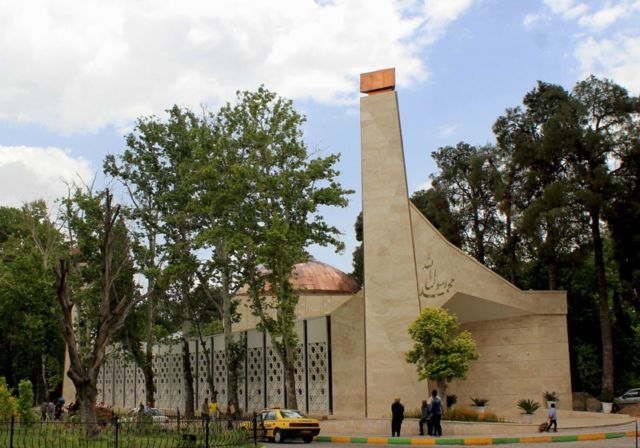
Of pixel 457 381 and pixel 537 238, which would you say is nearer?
pixel 457 381

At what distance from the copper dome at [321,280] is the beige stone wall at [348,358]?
11.2 metres

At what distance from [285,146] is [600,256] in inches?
655

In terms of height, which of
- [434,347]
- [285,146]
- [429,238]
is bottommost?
[434,347]

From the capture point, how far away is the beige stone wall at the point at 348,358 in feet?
99.3

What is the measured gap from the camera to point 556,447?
1802cm

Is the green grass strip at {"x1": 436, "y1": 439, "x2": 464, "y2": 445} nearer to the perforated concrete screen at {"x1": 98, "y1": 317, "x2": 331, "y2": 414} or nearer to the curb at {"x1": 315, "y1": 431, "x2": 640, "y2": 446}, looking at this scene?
the curb at {"x1": 315, "y1": 431, "x2": 640, "y2": 446}

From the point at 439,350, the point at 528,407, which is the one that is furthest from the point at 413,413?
the point at 528,407

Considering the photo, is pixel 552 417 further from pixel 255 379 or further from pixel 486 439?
pixel 255 379

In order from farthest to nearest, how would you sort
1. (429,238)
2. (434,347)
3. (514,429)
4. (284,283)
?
1. (429,238)
2. (284,283)
3. (434,347)
4. (514,429)

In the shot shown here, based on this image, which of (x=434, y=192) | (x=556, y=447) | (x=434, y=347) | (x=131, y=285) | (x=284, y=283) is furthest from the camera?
(x=434, y=192)

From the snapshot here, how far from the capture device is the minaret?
1070 inches

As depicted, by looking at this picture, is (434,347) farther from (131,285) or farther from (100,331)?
(131,285)

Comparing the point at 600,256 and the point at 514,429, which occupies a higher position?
the point at 600,256

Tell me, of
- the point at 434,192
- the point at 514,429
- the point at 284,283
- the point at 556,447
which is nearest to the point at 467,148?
the point at 434,192
